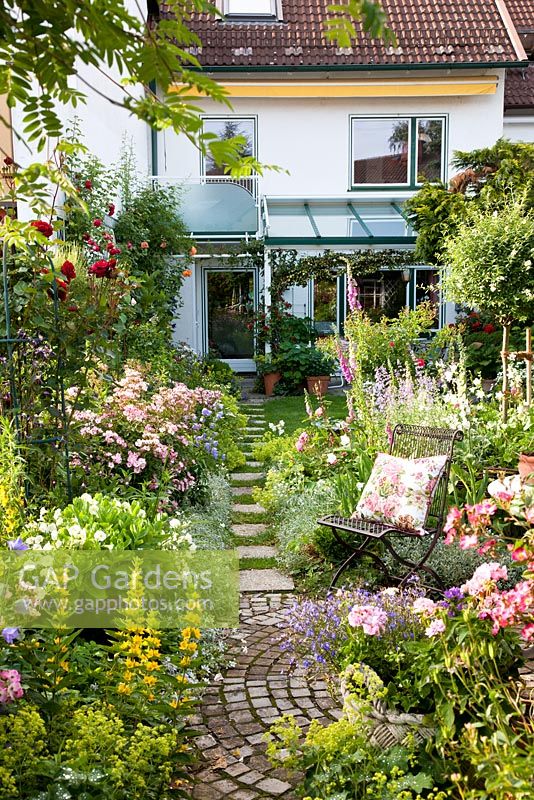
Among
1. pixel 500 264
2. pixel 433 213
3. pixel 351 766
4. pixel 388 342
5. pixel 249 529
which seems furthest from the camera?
pixel 433 213

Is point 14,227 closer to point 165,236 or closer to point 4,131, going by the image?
point 4,131

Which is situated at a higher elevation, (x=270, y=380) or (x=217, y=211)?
(x=217, y=211)

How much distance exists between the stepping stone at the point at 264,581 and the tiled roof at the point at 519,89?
46.0 ft

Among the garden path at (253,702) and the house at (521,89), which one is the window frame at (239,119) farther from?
the garden path at (253,702)

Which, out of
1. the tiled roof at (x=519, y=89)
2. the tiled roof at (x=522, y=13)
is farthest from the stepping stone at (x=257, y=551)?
the tiled roof at (x=522, y=13)

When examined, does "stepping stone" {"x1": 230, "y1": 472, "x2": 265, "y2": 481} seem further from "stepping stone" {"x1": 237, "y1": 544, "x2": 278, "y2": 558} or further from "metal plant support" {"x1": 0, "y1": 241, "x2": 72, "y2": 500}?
"metal plant support" {"x1": 0, "y1": 241, "x2": 72, "y2": 500}

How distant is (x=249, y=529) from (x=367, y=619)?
3368 mm

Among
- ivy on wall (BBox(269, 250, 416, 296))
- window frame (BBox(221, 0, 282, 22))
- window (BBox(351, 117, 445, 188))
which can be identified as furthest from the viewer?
window frame (BBox(221, 0, 282, 22))

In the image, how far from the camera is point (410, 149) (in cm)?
1591

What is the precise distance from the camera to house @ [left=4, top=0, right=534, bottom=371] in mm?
14844

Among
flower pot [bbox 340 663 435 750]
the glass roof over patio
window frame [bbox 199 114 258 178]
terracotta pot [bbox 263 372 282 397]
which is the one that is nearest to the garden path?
flower pot [bbox 340 663 435 750]

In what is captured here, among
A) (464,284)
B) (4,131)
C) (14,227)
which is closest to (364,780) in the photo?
(14,227)

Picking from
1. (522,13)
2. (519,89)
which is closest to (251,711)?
(519,89)

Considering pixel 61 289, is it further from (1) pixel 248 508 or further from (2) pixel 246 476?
(2) pixel 246 476
